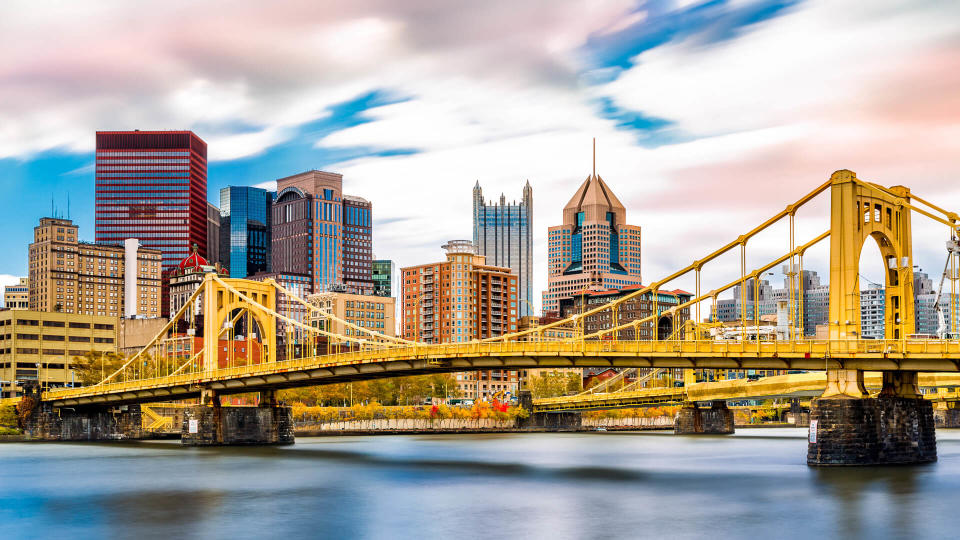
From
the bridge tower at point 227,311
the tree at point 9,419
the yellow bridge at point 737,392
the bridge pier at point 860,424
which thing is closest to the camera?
the bridge pier at point 860,424

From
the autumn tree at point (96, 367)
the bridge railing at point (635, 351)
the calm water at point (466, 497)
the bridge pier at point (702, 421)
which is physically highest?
the bridge railing at point (635, 351)

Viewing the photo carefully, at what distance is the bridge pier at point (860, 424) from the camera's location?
215ft

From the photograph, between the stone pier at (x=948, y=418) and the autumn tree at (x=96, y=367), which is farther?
the stone pier at (x=948, y=418)

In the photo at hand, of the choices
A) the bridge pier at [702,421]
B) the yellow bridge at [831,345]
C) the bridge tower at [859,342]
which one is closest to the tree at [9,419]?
the yellow bridge at [831,345]

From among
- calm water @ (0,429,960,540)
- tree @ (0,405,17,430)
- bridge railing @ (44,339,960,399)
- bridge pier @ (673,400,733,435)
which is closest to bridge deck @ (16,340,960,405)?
bridge railing @ (44,339,960,399)

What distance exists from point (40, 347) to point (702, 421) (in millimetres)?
98519

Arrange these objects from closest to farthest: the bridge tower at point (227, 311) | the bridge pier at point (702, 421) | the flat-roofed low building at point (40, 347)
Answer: the bridge tower at point (227, 311)
the bridge pier at point (702, 421)
the flat-roofed low building at point (40, 347)

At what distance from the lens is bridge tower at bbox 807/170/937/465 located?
216 feet

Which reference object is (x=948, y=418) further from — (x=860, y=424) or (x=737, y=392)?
(x=860, y=424)

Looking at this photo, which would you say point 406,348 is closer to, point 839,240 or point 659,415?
point 839,240

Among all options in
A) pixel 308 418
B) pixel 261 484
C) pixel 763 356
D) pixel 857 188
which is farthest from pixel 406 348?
pixel 308 418

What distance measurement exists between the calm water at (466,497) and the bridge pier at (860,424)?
1.18 meters

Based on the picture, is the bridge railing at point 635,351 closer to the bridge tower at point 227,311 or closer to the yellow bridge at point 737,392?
the bridge tower at point 227,311

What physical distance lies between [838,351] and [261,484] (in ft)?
105
